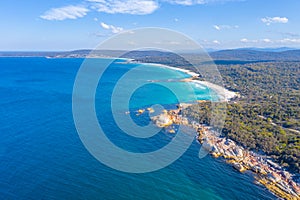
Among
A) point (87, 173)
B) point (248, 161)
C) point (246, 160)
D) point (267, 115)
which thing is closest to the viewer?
point (87, 173)

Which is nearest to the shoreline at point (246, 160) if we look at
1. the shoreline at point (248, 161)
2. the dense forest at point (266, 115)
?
the shoreline at point (248, 161)

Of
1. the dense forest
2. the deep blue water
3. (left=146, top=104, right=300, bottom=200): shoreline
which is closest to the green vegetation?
the dense forest

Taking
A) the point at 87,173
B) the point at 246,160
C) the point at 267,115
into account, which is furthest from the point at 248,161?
the point at 267,115

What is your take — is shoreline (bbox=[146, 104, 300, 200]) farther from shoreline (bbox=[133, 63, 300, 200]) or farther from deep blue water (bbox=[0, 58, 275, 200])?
deep blue water (bbox=[0, 58, 275, 200])

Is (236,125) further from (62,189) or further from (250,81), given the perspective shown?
(250,81)

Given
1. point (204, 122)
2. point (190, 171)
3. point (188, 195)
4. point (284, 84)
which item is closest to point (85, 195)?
point (188, 195)

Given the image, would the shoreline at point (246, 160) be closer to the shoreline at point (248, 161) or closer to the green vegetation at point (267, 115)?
the shoreline at point (248, 161)

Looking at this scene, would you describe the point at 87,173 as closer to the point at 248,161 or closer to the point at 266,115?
the point at 248,161

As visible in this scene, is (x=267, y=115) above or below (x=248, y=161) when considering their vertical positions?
above

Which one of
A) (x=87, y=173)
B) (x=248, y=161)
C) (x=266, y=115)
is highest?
(x=266, y=115)
